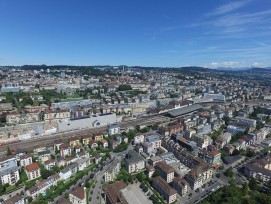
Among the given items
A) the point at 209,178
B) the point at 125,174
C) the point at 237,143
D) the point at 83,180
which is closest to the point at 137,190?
→ the point at 125,174

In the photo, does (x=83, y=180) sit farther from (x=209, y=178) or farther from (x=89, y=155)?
(x=209, y=178)

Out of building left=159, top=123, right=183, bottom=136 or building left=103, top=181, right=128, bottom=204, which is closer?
building left=103, top=181, right=128, bottom=204

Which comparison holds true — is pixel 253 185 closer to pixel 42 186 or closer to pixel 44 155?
pixel 42 186

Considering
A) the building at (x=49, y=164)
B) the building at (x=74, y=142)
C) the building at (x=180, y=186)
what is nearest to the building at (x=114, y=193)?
the building at (x=180, y=186)

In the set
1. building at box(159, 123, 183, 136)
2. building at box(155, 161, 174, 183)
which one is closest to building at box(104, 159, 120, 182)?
building at box(155, 161, 174, 183)

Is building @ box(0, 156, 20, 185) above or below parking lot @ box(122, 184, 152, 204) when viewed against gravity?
above

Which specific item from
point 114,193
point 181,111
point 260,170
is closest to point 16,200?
point 114,193

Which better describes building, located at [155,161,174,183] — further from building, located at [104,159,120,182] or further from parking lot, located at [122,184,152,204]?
building, located at [104,159,120,182]
